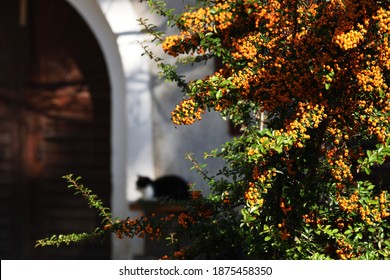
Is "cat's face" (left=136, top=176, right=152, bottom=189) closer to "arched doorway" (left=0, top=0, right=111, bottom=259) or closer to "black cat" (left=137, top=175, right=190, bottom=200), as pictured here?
"black cat" (left=137, top=175, right=190, bottom=200)

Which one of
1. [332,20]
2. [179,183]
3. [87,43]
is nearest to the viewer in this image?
[332,20]

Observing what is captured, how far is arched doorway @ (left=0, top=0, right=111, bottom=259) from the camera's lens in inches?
388

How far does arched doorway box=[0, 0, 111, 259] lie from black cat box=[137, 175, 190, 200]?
0.91m

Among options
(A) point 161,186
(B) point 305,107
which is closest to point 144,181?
(A) point 161,186

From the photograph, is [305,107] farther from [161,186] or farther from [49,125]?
[49,125]

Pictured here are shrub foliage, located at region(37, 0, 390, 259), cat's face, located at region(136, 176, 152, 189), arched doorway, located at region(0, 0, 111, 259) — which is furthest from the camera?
arched doorway, located at region(0, 0, 111, 259)

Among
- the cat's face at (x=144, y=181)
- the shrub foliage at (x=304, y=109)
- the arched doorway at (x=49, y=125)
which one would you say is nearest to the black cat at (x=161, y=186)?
the cat's face at (x=144, y=181)

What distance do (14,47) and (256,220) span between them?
215 inches

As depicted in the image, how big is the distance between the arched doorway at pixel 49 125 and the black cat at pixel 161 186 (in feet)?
2.99

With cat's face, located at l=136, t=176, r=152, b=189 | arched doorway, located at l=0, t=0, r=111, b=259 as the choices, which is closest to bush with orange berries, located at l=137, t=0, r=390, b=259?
cat's face, located at l=136, t=176, r=152, b=189

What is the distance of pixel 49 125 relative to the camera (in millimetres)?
10102
